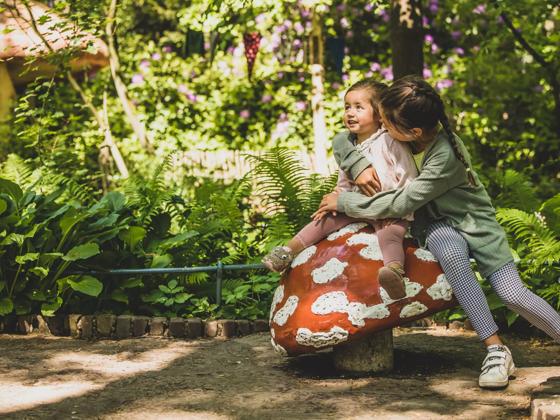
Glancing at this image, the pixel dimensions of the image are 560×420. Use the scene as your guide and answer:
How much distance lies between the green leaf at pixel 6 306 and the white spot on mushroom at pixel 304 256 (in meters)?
2.15

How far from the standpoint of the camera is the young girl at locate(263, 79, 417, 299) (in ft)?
14.0

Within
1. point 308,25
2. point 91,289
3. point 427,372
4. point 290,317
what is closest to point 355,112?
point 290,317

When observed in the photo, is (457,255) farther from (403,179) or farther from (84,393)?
(84,393)

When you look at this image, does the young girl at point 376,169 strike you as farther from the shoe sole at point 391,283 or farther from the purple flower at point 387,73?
the purple flower at point 387,73

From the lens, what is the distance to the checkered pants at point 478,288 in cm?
420

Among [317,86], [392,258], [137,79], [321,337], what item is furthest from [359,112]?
[137,79]

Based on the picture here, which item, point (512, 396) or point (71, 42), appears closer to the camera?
point (512, 396)

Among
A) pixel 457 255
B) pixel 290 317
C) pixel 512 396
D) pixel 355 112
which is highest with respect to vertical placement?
pixel 355 112

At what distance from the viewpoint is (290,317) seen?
4.40 m

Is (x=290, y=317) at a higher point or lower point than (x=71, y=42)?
lower

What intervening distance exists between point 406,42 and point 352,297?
3.78 meters

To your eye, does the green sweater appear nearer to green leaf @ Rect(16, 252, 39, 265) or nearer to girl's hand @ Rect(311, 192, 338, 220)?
girl's hand @ Rect(311, 192, 338, 220)

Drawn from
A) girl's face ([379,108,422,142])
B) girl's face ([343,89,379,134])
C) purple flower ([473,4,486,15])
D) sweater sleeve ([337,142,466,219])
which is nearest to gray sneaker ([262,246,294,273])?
sweater sleeve ([337,142,466,219])

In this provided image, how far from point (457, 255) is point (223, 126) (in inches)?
364
